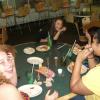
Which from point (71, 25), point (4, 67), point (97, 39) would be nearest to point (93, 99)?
point (97, 39)

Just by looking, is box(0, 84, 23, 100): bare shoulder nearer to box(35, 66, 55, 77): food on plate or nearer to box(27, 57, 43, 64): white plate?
box(35, 66, 55, 77): food on plate

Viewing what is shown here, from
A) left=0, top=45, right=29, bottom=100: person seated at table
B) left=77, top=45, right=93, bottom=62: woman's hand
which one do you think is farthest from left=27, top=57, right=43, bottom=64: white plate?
left=0, top=45, right=29, bottom=100: person seated at table

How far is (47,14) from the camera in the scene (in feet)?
35.4

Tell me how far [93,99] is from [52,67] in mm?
1191

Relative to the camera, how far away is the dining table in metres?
3.07

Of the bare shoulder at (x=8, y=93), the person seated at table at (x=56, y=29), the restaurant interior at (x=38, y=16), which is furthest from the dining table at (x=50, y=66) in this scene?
the restaurant interior at (x=38, y=16)

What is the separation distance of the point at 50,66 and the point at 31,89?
0.72m

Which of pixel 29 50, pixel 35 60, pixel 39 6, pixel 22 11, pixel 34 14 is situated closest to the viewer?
pixel 35 60

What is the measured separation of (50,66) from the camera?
12.1 feet

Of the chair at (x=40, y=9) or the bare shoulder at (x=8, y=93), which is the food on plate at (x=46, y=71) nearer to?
the bare shoulder at (x=8, y=93)

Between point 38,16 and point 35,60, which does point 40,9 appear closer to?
point 38,16

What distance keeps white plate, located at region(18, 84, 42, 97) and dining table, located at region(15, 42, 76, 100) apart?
0.04 m

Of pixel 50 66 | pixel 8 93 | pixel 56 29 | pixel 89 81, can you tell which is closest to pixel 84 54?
pixel 89 81

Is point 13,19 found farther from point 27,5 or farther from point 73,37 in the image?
point 73,37
